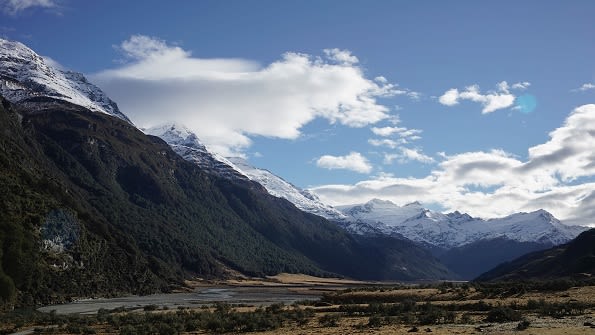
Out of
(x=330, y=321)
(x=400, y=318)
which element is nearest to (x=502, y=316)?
(x=400, y=318)

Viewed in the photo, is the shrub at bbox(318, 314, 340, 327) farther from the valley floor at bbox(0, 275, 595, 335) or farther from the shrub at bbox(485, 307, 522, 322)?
the shrub at bbox(485, 307, 522, 322)

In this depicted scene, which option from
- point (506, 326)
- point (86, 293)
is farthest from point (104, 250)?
point (506, 326)

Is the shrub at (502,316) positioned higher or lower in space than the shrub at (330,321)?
higher

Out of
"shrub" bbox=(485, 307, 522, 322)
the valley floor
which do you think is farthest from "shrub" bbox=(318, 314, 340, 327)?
"shrub" bbox=(485, 307, 522, 322)

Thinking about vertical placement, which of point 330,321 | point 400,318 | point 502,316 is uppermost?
point 502,316

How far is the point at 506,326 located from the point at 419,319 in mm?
11590

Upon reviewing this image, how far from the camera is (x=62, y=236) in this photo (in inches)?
5349

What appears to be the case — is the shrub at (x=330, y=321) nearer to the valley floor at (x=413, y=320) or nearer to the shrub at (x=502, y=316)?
the valley floor at (x=413, y=320)

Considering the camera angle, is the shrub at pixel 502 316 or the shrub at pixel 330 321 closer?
the shrub at pixel 502 316

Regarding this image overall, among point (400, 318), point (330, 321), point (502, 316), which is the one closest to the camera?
point (502, 316)

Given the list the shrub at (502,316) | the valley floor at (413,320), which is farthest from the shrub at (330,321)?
the shrub at (502,316)

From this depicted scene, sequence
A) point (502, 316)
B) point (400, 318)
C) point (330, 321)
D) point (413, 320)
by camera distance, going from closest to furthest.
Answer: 1. point (502, 316)
2. point (413, 320)
3. point (400, 318)
4. point (330, 321)

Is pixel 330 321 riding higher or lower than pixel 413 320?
lower

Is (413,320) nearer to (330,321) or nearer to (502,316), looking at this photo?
(502,316)
